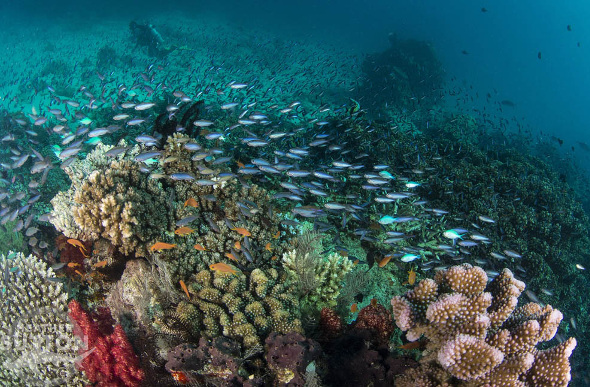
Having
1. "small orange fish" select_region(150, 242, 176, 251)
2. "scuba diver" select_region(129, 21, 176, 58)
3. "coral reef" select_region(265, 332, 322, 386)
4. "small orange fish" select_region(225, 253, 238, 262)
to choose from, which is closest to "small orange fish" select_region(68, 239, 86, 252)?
"small orange fish" select_region(150, 242, 176, 251)

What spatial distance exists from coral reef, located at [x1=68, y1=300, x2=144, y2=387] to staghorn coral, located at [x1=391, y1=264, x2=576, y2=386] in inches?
120

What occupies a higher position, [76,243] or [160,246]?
[160,246]

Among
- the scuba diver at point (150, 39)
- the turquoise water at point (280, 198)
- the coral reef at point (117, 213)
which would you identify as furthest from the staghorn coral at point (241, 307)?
the scuba diver at point (150, 39)

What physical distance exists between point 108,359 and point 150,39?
3650cm

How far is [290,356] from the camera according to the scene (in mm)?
3184

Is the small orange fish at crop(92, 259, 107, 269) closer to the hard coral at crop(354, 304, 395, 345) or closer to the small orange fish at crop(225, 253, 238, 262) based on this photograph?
the small orange fish at crop(225, 253, 238, 262)

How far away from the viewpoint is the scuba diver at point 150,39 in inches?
1239

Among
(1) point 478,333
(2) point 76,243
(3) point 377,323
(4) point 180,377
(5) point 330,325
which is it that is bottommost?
(5) point 330,325

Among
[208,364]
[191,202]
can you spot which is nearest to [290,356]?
[208,364]

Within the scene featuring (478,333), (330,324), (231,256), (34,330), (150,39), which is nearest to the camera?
(478,333)

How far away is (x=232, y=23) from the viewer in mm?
60562

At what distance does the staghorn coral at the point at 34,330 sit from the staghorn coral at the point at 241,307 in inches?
55.2

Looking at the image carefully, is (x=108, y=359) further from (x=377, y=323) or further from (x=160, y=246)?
(x=377, y=323)

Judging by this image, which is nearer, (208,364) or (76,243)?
(208,364)
